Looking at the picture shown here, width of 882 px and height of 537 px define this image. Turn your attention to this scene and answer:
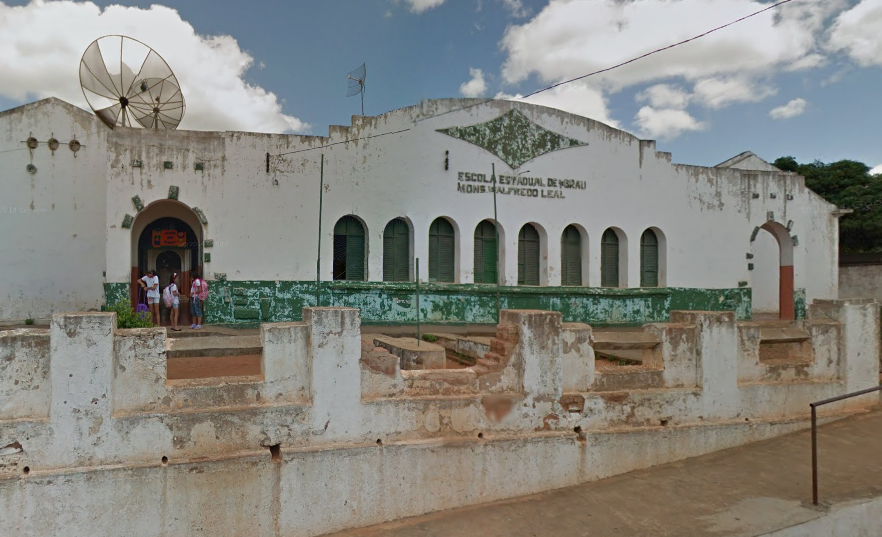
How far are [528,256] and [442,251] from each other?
2.49 m

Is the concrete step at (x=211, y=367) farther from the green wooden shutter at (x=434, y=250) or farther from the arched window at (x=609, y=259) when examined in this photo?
the arched window at (x=609, y=259)

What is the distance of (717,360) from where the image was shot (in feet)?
21.0

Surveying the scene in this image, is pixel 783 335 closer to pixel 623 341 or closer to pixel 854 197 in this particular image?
pixel 623 341

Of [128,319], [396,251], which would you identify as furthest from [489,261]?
[128,319]

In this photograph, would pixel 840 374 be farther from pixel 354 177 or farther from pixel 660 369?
pixel 354 177

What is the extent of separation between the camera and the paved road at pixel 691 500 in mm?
4820

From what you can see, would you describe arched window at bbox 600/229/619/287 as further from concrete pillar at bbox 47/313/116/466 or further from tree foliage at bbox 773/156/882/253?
tree foliage at bbox 773/156/882/253

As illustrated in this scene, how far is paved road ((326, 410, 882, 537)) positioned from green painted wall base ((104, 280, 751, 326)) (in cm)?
735

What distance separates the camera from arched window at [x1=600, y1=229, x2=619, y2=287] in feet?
49.1

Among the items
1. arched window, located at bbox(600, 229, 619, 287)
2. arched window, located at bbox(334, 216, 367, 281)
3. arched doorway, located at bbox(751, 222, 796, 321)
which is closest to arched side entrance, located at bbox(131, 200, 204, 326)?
arched window, located at bbox(334, 216, 367, 281)

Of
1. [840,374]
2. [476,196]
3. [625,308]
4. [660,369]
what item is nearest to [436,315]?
[476,196]

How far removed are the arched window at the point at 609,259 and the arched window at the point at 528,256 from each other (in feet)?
6.88

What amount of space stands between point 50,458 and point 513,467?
4.20 m

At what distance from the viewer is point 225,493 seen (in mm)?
4594
